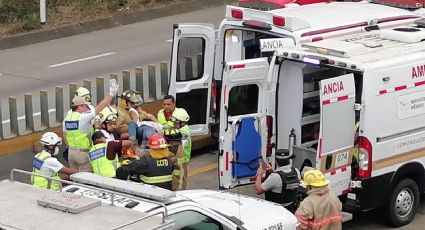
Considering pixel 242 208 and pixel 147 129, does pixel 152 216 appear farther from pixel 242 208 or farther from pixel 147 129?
pixel 147 129

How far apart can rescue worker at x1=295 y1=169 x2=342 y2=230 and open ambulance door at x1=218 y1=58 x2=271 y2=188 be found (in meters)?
2.31

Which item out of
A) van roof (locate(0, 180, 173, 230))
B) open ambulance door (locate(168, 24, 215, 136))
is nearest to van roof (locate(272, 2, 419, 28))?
open ambulance door (locate(168, 24, 215, 136))

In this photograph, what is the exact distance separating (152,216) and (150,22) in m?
18.1

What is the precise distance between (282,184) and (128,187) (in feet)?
9.31

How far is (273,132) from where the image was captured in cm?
1158

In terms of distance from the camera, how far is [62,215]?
7121 millimetres

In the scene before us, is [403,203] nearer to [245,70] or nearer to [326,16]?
[245,70]

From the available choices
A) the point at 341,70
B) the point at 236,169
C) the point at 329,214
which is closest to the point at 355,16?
the point at 341,70

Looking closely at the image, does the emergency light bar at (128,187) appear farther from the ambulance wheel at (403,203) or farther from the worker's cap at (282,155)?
the ambulance wheel at (403,203)

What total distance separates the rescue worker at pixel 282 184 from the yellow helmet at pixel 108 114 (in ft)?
6.36

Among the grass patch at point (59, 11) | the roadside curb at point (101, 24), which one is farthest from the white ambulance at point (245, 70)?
the grass patch at point (59, 11)

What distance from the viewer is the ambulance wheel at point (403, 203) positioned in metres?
11.4

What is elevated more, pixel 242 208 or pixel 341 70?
pixel 341 70

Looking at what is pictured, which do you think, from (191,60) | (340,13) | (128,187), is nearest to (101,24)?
(191,60)
